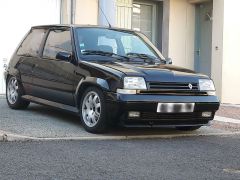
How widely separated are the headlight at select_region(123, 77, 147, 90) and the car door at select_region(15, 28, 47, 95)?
7.99ft

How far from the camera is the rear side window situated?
9.53m

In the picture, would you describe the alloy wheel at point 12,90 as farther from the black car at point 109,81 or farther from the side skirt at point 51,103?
the side skirt at point 51,103

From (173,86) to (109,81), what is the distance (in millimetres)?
917

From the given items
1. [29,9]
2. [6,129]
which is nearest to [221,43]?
[29,9]

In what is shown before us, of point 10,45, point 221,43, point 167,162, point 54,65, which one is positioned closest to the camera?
point 167,162

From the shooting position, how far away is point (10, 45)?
12.8 m

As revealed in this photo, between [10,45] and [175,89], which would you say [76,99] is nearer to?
[175,89]

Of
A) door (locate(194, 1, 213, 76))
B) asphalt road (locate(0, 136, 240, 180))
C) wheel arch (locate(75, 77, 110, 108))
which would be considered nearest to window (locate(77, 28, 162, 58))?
wheel arch (locate(75, 77, 110, 108))

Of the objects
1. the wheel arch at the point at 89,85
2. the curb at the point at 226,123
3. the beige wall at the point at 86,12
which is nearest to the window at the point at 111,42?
the wheel arch at the point at 89,85

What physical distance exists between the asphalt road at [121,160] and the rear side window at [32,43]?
2.77 metres

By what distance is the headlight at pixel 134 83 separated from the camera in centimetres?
A: 746

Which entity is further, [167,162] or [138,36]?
[138,36]

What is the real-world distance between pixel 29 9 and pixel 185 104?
21.0ft

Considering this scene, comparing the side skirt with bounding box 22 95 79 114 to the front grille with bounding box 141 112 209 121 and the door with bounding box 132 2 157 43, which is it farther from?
the door with bounding box 132 2 157 43
